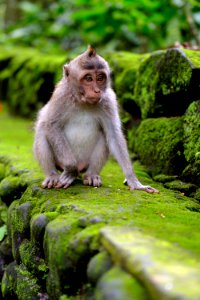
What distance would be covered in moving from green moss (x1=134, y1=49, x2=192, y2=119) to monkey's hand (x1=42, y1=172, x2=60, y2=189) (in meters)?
1.66

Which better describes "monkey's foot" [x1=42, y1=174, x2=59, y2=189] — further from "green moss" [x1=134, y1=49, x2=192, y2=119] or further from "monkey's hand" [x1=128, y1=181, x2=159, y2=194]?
"green moss" [x1=134, y1=49, x2=192, y2=119]

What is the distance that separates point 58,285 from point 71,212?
0.63 meters

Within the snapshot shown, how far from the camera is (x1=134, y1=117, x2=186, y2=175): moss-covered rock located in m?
5.54

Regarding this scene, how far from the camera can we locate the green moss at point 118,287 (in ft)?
9.12

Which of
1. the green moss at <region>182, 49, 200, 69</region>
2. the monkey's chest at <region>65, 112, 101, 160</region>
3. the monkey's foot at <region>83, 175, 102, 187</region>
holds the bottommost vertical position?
the monkey's foot at <region>83, 175, 102, 187</region>

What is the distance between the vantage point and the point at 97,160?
539 cm

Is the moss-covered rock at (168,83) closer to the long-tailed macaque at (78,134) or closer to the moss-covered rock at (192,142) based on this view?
the moss-covered rock at (192,142)

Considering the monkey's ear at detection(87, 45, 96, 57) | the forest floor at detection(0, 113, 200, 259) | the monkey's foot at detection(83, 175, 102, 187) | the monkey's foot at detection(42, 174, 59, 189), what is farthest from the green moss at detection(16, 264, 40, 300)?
the monkey's ear at detection(87, 45, 96, 57)

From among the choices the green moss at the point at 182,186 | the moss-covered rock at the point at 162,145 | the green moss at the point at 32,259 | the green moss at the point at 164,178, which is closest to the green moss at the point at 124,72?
the moss-covered rock at the point at 162,145

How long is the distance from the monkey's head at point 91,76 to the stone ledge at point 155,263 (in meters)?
1.83

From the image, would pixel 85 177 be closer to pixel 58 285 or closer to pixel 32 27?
pixel 58 285

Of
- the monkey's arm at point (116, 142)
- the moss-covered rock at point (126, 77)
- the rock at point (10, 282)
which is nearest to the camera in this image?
the rock at point (10, 282)

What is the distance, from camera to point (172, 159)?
5574 mm

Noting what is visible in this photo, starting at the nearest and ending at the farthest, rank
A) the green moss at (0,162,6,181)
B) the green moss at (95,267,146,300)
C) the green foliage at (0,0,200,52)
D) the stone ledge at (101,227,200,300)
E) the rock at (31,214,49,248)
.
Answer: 1. the stone ledge at (101,227,200,300)
2. the green moss at (95,267,146,300)
3. the rock at (31,214,49,248)
4. the green moss at (0,162,6,181)
5. the green foliage at (0,0,200,52)
